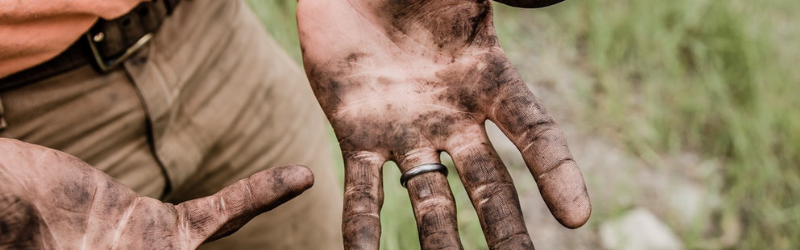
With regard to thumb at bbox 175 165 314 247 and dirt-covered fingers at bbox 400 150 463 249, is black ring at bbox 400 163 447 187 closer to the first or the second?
dirt-covered fingers at bbox 400 150 463 249

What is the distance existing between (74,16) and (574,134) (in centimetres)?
202

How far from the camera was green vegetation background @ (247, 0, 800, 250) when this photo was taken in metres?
2.50

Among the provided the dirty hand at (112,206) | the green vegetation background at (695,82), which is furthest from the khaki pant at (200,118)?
the green vegetation background at (695,82)

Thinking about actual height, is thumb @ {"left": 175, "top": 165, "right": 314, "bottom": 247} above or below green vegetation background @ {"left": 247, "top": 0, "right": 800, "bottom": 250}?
below

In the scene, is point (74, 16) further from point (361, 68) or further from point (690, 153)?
point (690, 153)

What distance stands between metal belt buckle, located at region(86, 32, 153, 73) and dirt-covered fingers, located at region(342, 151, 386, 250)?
0.38m

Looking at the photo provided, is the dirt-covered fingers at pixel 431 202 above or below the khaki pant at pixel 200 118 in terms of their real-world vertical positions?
below

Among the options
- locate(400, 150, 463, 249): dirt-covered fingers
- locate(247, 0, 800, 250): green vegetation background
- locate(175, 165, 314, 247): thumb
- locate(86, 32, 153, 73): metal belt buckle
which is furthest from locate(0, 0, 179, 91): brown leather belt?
locate(247, 0, 800, 250): green vegetation background

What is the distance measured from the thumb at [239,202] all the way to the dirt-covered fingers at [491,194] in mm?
239

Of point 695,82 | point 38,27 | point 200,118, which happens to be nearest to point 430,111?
point 200,118

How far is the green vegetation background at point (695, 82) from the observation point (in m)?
2.50

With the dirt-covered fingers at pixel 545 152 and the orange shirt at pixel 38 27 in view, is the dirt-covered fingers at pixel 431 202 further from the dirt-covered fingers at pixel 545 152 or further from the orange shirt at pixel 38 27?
the orange shirt at pixel 38 27

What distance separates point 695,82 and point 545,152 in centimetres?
206

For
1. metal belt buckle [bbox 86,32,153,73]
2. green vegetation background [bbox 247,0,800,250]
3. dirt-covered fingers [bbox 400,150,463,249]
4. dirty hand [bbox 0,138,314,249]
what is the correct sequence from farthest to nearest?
green vegetation background [bbox 247,0,800,250], metal belt buckle [bbox 86,32,153,73], dirt-covered fingers [bbox 400,150,463,249], dirty hand [bbox 0,138,314,249]
